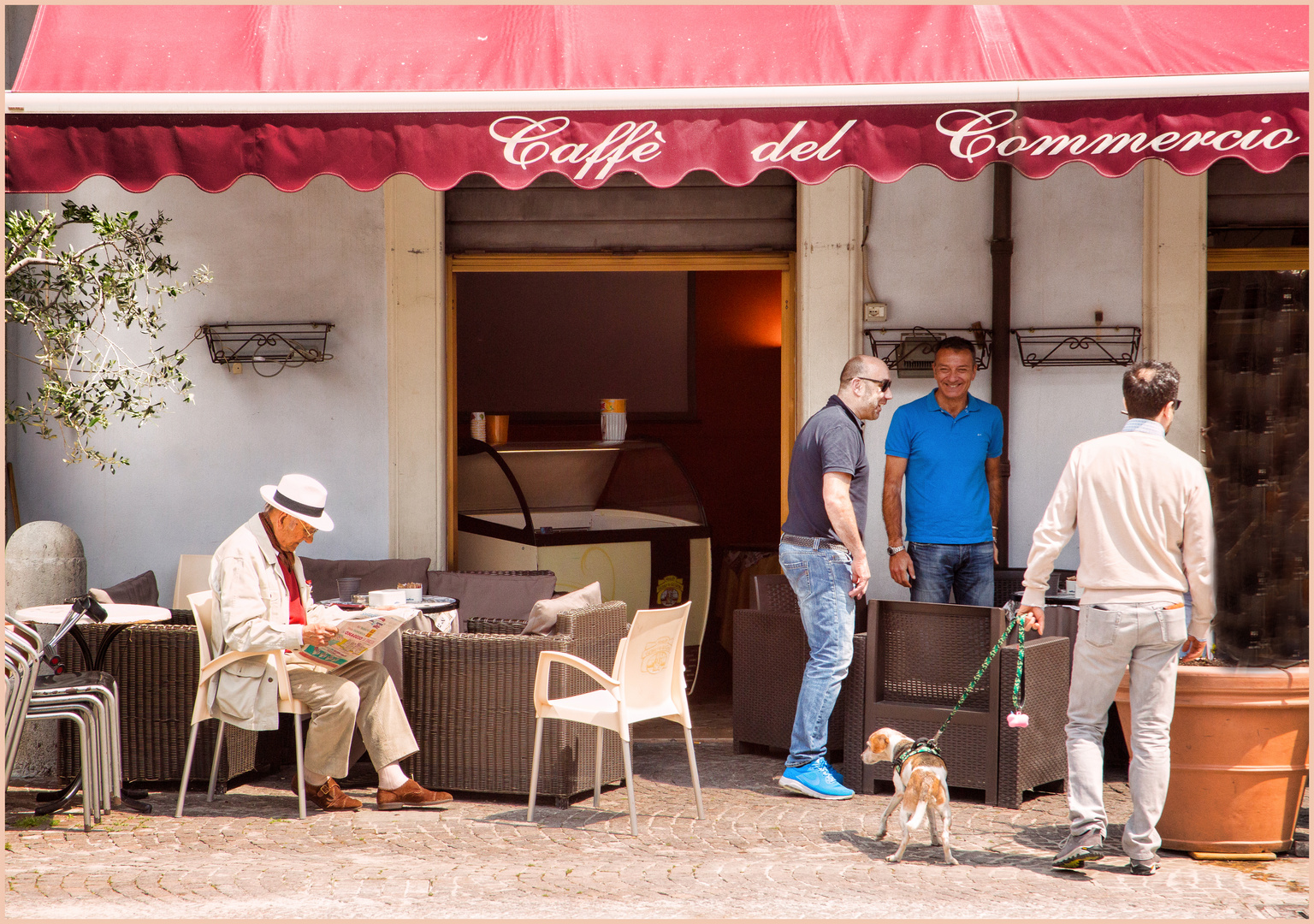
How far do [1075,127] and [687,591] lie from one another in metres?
3.79

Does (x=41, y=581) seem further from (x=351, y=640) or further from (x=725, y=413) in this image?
(x=725, y=413)

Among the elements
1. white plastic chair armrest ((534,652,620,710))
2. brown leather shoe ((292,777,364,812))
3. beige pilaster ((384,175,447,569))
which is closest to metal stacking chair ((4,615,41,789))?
brown leather shoe ((292,777,364,812))

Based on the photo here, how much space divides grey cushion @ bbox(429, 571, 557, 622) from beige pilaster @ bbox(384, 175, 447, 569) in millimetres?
608

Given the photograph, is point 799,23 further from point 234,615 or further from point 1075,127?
point 234,615

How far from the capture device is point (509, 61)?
18.0 feet

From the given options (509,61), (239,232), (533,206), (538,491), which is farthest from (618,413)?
(509,61)

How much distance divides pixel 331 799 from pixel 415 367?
116 inches

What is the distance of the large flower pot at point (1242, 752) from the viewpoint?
4395 mm

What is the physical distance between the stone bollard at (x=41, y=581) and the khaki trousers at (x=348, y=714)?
1.27 metres

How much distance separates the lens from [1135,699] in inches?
170

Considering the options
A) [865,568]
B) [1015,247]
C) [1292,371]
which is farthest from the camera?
[1015,247]

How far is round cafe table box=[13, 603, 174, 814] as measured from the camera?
5004 mm

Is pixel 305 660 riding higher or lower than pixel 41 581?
lower

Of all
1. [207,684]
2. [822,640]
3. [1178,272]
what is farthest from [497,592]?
[1178,272]
